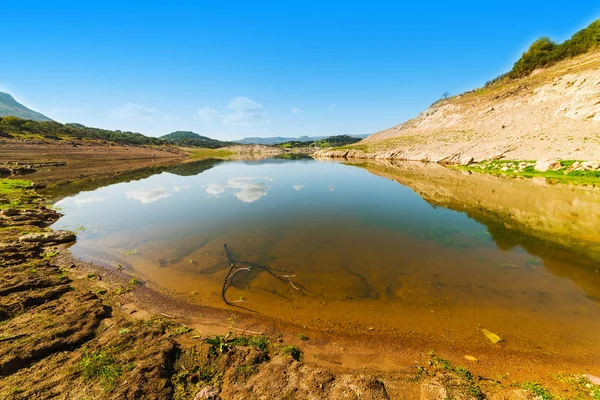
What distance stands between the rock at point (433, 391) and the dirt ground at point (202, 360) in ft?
0.09

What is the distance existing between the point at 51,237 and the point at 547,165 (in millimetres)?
65335

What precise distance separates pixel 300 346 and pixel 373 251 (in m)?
9.62

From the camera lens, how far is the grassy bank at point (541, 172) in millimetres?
33719

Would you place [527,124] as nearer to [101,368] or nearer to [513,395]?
[513,395]

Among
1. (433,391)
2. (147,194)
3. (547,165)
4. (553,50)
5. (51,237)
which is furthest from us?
(553,50)

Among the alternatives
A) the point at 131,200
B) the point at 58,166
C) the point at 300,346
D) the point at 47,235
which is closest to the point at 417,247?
the point at 300,346

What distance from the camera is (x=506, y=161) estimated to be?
164ft

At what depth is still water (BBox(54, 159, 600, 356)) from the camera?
977 cm

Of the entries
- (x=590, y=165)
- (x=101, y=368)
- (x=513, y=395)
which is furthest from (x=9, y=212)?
(x=590, y=165)

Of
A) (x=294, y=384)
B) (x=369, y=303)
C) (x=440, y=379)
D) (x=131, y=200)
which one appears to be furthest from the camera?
(x=131, y=200)

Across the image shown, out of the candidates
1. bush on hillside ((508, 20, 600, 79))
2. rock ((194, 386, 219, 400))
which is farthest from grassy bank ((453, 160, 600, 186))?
bush on hillside ((508, 20, 600, 79))

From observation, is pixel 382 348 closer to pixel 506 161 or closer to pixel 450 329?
pixel 450 329

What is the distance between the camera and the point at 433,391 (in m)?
6.26

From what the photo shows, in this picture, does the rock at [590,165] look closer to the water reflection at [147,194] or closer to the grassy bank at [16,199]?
the water reflection at [147,194]
